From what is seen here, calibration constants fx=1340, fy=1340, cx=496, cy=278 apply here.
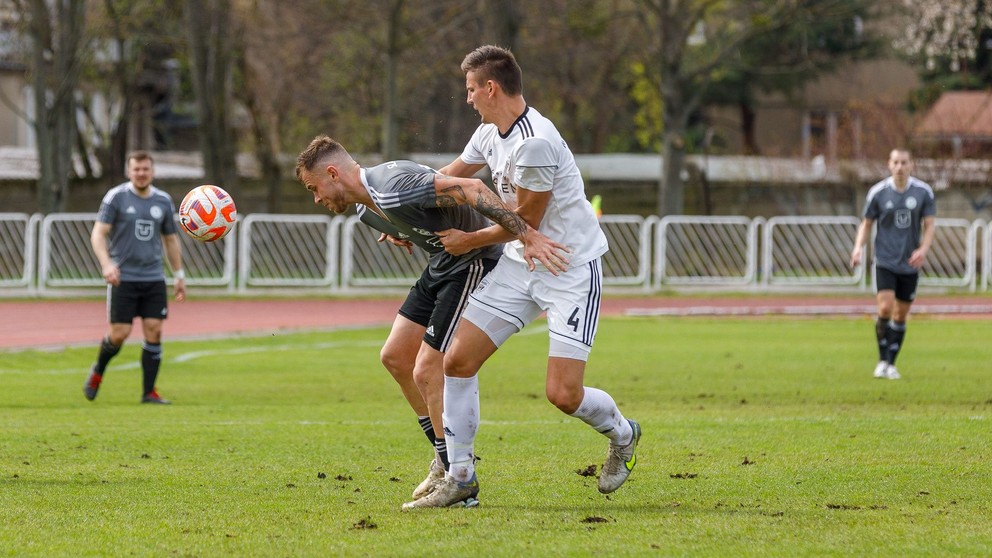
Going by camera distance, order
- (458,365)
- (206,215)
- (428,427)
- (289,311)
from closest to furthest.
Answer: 1. (458,365)
2. (428,427)
3. (206,215)
4. (289,311)

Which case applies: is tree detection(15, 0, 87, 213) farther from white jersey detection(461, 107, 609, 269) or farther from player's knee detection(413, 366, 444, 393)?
white jersey detection(461, 107, 609, 269)

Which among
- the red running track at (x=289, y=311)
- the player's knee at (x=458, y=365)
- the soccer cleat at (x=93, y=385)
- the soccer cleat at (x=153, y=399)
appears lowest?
the red running track at (x=289, y=311)

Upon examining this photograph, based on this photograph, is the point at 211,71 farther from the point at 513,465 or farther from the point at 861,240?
the point at 513,465

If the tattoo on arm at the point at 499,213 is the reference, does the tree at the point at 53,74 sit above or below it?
above

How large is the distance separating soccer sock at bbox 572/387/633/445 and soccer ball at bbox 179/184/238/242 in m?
2.33

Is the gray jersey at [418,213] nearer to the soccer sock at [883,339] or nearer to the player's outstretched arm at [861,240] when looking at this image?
the player's outstretched arm at [861,240]

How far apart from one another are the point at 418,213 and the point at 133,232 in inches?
240

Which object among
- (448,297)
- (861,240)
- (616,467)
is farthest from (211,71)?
(616,467)

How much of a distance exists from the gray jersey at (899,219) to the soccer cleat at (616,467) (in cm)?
751

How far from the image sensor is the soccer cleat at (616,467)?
6.72 m

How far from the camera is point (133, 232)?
1184 cm

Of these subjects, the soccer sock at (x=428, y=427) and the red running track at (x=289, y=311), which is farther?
the red running track at (x=289, y=311)

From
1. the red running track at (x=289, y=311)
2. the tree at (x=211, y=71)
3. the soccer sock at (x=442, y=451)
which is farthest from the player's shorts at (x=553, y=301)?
the tree at (x=211, y=71)

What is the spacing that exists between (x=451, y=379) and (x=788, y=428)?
11.9 feet
